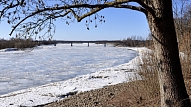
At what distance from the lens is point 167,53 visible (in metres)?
3.64

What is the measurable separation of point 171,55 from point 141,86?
2.27m

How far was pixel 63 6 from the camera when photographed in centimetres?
340

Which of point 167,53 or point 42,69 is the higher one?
point 167,53

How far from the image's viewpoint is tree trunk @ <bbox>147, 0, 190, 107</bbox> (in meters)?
3.60

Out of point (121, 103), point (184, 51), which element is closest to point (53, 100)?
point (121, 103)

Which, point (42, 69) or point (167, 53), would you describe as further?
point (42, 69)

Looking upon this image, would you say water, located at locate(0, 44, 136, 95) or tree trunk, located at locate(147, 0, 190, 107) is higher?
tree trunk, located at locate(147, 0, 190, 107)

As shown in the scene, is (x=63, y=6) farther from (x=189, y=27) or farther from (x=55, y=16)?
(x=189, y=27)

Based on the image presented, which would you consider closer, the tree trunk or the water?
the tree trunk

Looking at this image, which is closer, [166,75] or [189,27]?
[166,75]

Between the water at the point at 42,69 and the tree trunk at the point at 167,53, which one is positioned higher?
the tree trunk at the point at 167,53

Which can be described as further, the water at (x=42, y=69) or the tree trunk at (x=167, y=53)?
the water at (x=42, y=69)

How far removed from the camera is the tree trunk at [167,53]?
360 centimetres

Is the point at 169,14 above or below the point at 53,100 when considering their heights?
above
